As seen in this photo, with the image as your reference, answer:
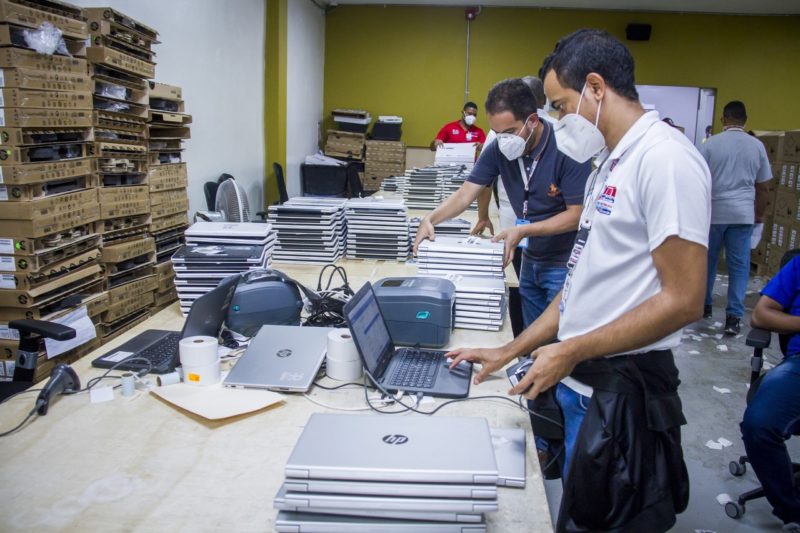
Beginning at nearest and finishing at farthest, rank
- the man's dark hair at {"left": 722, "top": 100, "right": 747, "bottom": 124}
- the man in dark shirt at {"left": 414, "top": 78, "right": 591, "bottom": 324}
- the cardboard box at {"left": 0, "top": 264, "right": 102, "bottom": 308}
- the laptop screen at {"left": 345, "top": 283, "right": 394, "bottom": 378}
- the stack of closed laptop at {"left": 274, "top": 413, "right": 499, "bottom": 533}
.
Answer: the stack of closed laptop at {"left": 274, "top": 413, "right": 499, "bottom": 533} → the laptop screen at {"left": 345, "top": 283, "right": 394, "bottom": 378} → the cardboard box at {"left": 0, "top": 264, "right": 102, "bottom": 308} → the man in dark shirt at {"left": 414, "top": 78, "right": 591, "bottom": 324} → the man's dark hair at {"left": 722, "top": 100, "right": 747, "bottom": 124}

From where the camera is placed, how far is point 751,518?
2393mm

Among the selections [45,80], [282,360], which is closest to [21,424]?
[282,360]

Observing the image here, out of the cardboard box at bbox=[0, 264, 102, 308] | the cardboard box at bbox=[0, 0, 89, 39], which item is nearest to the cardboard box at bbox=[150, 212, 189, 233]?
the cardboard box at bbox=[0, 264, 102, 308]

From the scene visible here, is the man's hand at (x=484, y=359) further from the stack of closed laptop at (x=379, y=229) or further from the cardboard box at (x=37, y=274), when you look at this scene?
the cardboard box at (x=37, y=274)

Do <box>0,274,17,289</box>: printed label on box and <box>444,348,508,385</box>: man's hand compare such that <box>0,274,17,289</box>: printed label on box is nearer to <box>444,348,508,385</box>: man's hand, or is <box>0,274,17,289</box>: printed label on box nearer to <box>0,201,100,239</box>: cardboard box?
<box>0,201,100,239</box>: cardboard box

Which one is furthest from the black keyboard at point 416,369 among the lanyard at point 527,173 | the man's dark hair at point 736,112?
the man's dark hair at point 736,112

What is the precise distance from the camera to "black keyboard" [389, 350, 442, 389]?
5.08 ft

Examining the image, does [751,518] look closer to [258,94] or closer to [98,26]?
[98,26]

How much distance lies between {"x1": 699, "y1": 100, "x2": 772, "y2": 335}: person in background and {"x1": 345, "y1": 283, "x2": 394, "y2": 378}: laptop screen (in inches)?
155

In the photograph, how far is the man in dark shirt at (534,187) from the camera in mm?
2475

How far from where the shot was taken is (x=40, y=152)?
2.33 metres

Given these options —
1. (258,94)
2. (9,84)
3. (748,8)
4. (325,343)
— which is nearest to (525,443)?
(325,343)

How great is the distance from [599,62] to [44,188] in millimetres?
2102

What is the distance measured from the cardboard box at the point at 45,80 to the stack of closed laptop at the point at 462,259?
1.54 m
